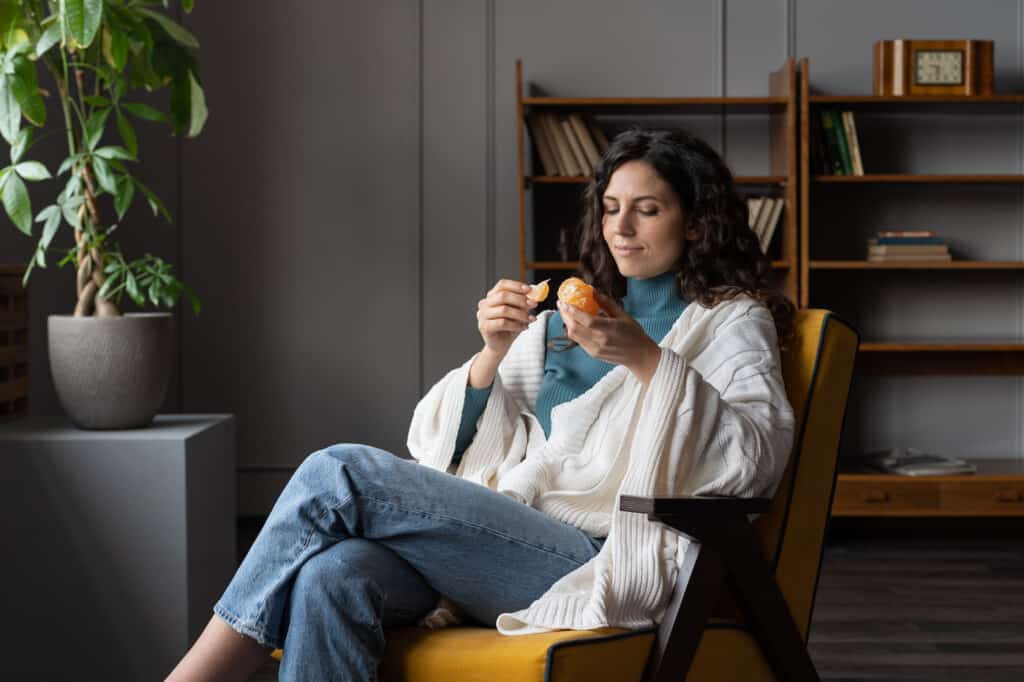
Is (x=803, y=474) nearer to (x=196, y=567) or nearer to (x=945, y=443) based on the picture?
(x=196, y=567)

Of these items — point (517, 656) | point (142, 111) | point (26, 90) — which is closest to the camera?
point (517, 656)

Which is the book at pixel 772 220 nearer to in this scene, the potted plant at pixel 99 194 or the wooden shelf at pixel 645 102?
the wooden shelf at pixel 645 102

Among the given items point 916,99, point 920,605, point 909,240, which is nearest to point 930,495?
point 920,605

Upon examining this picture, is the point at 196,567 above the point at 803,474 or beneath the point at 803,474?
beneath

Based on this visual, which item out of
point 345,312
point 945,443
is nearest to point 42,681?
point 345,312

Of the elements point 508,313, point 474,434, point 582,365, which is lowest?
point 474,434

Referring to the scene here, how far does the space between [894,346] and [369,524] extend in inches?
113

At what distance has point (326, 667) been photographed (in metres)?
1.45

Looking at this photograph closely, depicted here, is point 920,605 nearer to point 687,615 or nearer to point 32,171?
point 687,615

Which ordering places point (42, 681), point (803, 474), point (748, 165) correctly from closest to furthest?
point (803, 474), point (42, 681), point (748, 165)

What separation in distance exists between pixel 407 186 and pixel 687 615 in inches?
121

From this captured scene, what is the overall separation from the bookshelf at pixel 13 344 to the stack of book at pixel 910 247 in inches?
115

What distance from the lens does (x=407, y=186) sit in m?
4.35

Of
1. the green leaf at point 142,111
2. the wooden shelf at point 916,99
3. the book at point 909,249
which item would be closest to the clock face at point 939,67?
the wooden shelf at point 916,99
